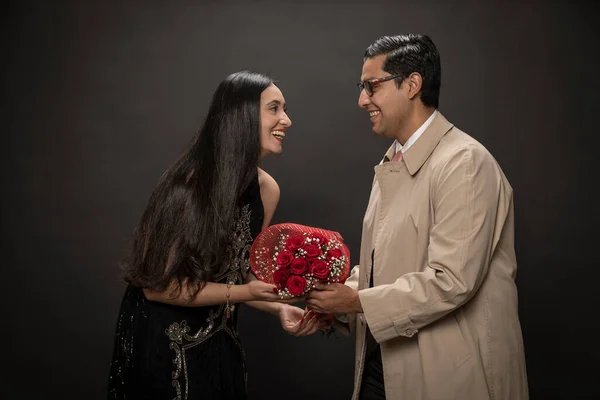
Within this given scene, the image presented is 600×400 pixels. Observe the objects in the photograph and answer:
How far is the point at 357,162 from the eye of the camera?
3850 millimetres

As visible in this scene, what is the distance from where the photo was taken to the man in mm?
2309

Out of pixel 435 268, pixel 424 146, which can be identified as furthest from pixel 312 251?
pixel 424 146

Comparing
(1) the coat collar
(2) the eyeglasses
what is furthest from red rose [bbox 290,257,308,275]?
(2) the eyeglasses

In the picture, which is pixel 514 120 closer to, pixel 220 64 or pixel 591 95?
pixel 591 95

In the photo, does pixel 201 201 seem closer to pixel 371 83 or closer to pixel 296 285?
pixel 296 285

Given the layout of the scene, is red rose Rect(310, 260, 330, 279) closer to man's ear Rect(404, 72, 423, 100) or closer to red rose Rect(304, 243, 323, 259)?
red rose Rect(304, 243, 323, 259)

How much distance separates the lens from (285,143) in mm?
3865

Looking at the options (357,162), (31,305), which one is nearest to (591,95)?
(357,162)

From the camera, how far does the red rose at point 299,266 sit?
2.36 meters

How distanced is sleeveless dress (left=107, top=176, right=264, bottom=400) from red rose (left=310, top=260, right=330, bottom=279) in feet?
1.45

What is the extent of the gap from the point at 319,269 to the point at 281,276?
0.14 meters

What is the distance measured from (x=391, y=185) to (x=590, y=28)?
1.91 metres

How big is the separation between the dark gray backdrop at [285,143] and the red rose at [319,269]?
1.49 meters

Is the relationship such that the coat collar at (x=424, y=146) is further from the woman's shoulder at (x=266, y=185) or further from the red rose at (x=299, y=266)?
the woman's shoulder at (x=266, y=185)
